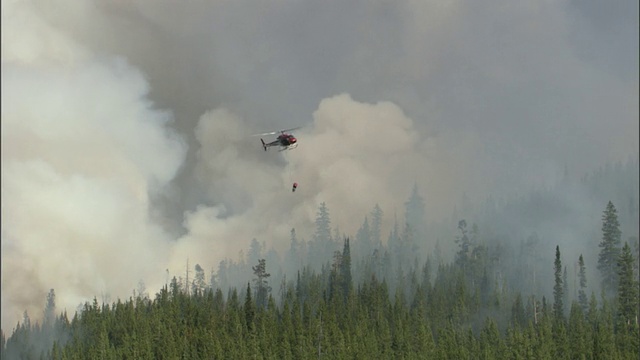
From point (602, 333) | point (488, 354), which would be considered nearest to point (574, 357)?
point (602, 333)

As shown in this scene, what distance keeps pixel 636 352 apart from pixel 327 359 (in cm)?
8125

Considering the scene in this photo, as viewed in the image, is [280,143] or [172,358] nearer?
[280,143]

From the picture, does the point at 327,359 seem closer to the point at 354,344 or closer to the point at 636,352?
the point at 354,344

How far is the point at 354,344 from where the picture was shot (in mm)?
196625

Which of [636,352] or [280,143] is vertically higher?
[280,143]

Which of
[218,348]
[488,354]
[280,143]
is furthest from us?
[218,348]

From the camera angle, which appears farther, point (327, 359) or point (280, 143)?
point (327, 359)

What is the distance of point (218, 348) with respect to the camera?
198 meters

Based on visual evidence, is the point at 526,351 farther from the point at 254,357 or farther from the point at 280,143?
the point at 280,143

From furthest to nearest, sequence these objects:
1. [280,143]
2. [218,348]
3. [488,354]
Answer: [218,348] < [488,354] < [280,143]

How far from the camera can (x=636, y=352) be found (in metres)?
196

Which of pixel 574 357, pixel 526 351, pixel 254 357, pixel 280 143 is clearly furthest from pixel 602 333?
pixel 280 143

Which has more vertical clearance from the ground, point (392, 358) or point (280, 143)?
point (280, 143)

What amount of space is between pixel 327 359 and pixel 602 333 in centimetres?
7200
